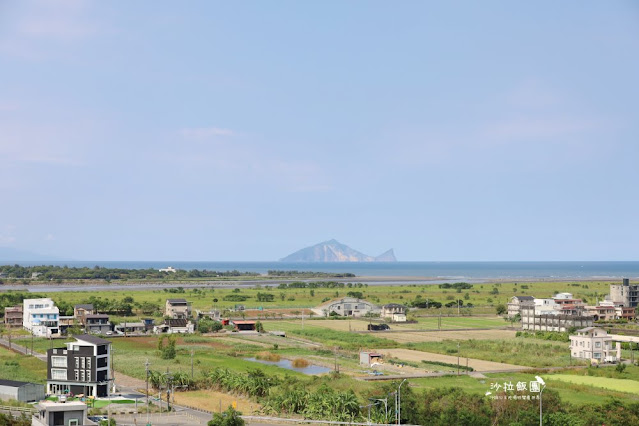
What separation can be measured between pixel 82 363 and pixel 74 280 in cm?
14804

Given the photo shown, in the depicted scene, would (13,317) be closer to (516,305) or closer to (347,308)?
(347,308)

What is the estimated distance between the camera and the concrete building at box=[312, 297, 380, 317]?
90.5 metres

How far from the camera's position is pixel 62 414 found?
A: 2811 cm

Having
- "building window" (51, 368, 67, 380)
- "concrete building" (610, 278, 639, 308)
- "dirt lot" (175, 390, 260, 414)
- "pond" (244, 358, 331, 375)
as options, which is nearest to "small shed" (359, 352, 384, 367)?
"pond" (244, 358, 331, 375)

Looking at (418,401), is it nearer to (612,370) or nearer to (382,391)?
(382,391)

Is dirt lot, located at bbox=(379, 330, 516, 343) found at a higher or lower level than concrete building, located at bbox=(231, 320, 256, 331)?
lower

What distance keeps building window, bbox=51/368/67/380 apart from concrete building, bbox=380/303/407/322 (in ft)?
158

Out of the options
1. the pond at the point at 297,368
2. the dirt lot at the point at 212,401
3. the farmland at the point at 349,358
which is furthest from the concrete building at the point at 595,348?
the dirt lot at the point at 212,401

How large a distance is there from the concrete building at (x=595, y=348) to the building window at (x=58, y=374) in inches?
1391

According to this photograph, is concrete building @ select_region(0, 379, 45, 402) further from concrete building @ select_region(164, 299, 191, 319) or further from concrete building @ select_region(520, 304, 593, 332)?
concrete building @ select_region(520, 304, 593, 332)

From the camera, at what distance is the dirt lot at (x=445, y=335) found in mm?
65438

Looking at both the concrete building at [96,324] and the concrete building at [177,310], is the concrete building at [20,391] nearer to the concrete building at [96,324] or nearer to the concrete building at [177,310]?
the concrete building at [96,324]

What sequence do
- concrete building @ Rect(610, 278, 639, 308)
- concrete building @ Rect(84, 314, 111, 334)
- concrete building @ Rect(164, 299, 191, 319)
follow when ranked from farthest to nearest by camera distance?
1. concrete building @ Rect(610, 278, 639, 308)
2. concrete building @ Rect(164, 299, 191, 319)
3. concrete building @ Rect(84, 314, 111, 334)

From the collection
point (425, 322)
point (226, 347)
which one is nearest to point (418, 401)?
point (226, 347)
